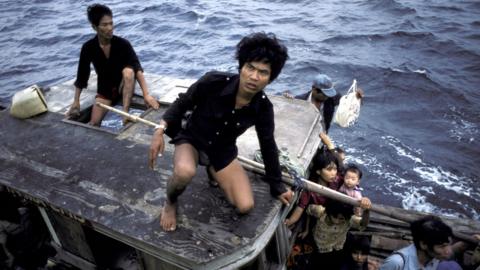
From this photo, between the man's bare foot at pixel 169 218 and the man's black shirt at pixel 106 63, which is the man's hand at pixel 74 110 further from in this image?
the man's bare foot at pixel 169 218

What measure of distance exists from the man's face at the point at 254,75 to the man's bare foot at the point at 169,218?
132 cm

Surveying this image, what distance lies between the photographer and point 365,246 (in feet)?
15.0

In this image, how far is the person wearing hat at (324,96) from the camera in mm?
5449

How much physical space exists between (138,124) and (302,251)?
Result: 3.10 m

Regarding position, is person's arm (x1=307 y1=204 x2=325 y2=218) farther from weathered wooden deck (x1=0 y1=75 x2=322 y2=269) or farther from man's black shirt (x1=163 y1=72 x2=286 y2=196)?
man's black shirt (x1=163 y1=72 x2=286 y2=196)

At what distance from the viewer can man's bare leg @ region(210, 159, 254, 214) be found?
341cm

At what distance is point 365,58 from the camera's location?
15.1 meters

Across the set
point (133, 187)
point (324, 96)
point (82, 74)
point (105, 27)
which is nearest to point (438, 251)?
point (324, 96)

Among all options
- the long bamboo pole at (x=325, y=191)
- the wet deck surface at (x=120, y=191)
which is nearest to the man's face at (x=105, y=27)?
the wet deck surface at (x=120, y=191)

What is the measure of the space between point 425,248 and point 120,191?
3.27m

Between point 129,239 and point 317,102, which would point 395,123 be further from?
point 129,239

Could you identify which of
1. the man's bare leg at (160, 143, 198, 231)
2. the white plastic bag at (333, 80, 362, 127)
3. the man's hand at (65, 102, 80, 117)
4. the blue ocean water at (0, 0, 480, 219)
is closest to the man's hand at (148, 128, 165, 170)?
the man's bare leg at (160, 143, 198, 231)

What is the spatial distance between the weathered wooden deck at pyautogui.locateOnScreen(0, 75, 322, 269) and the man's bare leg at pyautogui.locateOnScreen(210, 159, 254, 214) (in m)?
0.13

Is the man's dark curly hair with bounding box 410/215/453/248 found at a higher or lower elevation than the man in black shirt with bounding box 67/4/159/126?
lower
